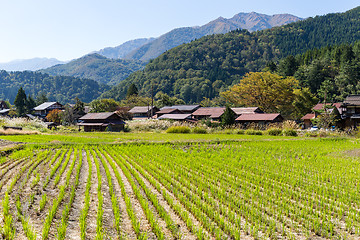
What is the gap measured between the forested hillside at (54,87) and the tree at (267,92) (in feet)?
413

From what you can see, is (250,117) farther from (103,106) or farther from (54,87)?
(54,87)

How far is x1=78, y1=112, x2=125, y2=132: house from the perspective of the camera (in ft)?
140

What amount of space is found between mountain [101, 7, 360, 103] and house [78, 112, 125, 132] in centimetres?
A: 5955

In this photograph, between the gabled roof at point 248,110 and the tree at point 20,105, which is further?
the tree at point 20,105

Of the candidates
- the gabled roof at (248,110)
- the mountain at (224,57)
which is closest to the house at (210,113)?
the gabled roof at (248,110)

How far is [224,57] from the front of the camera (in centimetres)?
12488

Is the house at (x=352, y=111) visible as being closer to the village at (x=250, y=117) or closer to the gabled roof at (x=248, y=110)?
the village at (x=250, y=117)

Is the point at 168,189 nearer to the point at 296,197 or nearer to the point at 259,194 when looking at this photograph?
the point at 259,194

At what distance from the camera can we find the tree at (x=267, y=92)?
53438mm

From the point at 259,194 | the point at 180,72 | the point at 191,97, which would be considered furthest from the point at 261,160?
the point at 180,72

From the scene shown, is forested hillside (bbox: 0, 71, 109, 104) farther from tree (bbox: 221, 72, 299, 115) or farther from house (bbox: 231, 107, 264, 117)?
house (bbox: 231, 107, 264, 117)

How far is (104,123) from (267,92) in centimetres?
2931

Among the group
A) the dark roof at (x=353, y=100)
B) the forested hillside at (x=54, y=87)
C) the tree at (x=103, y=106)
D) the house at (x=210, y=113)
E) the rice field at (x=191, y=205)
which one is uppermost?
the forested hillside at (x=54, y=87)

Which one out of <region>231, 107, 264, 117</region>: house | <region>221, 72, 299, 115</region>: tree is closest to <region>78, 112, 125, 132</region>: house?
<region>231, 107, 264, 117</region>: house
